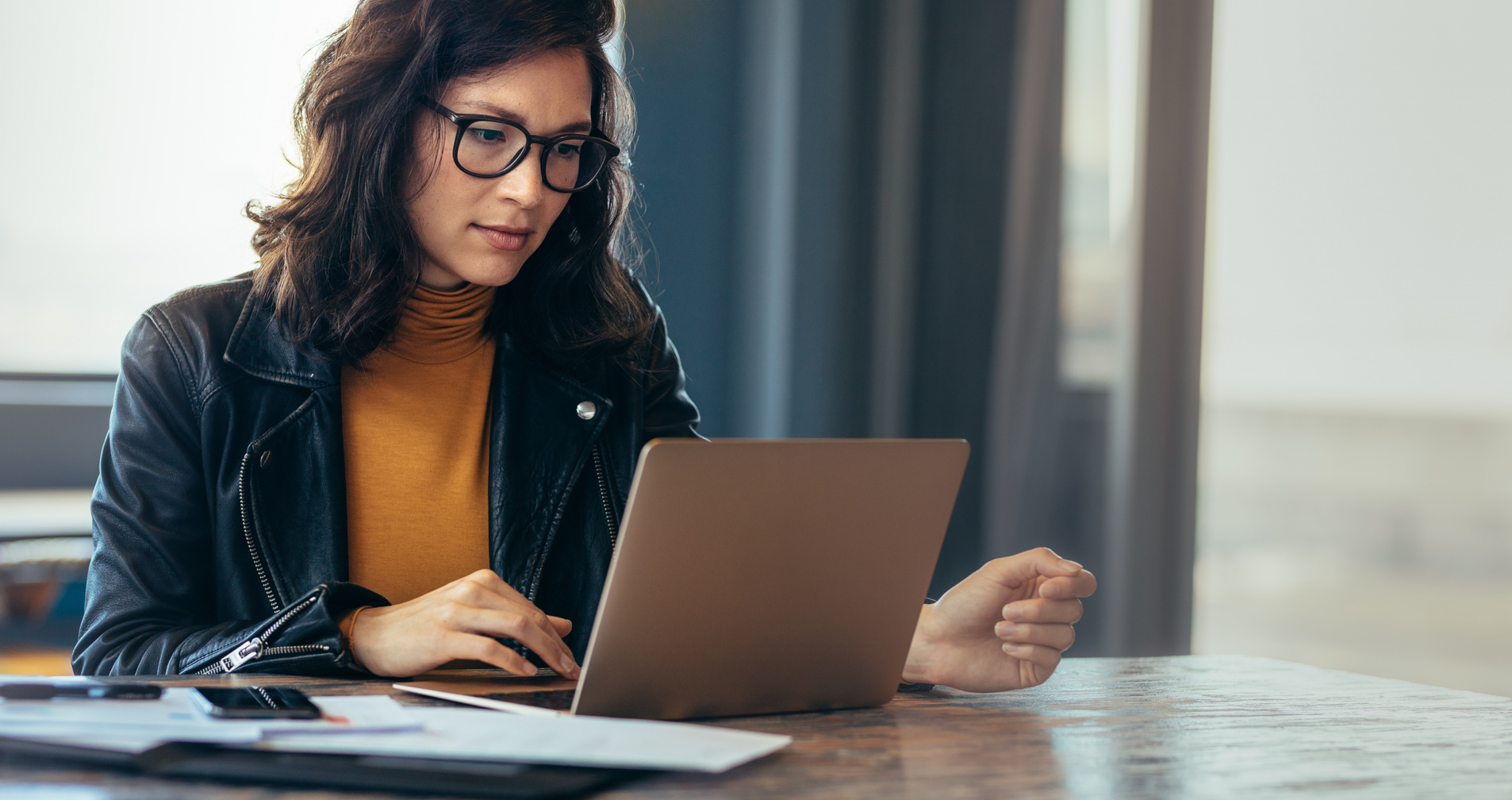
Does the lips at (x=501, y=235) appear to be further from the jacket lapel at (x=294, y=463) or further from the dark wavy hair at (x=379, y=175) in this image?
the jacket lapel at (x=294, y=463)

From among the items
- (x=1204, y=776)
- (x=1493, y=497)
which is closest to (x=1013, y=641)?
(x=1204, y=776)

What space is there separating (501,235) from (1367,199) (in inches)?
104

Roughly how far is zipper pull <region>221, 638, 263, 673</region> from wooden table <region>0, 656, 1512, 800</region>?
73 millimetres

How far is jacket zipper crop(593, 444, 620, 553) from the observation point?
1.49 m

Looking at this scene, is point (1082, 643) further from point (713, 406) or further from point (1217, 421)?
point (713, 406)

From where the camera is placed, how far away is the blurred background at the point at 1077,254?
9.12 ft

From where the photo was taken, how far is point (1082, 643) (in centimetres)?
294

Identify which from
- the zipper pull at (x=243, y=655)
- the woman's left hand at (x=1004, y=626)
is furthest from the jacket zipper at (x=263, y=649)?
the woman's left hand at (x=1004, y=626)

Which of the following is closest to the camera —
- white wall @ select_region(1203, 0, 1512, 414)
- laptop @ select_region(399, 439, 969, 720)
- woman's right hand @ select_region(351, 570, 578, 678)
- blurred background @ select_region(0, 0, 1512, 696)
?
laptop @ select_region(399, 439, 969, 720)

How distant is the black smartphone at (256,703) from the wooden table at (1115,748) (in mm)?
72

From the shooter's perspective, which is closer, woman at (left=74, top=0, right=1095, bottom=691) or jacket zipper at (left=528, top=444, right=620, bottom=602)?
woman at (left=74, top=0, right=1095, bottom=691)

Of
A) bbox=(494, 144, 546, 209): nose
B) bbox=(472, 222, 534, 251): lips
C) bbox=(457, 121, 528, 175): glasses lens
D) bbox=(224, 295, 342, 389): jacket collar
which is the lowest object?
bbox=(224, 295, 342, 389): jacket collar

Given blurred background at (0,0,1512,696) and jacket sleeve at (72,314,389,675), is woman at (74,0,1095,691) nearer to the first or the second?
jacket sleeve at (72,314,389,675)

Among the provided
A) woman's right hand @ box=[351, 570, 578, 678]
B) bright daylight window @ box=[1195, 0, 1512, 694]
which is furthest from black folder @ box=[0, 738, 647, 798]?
bright daylight window @ box=[1195, 0, 1512, 694]
